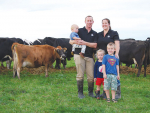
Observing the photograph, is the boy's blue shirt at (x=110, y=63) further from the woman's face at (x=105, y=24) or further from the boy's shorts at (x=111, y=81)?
the woman's face at (x=105, y=24)

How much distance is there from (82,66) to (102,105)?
123cm

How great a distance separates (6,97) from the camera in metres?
5.66

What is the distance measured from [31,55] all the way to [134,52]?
551 cm

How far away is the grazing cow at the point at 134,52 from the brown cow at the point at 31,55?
3627mm

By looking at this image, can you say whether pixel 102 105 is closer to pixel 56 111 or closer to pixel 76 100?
pixel 76 100

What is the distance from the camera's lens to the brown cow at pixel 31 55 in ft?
29.7

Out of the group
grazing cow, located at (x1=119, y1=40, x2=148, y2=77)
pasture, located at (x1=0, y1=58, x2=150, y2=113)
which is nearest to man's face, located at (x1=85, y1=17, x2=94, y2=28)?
pasture, located at (x1=0, y1=58, x2=150, y2=113)

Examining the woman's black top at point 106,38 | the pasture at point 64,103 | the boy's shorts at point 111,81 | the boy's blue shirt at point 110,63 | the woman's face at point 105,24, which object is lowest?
the pasture at point 64,103

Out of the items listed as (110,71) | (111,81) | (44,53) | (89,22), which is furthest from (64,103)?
(44,53)

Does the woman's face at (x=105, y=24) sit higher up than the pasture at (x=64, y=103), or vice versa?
the woman's face at (x=105, y=24)

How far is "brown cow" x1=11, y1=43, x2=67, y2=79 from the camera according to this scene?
29.7 feet

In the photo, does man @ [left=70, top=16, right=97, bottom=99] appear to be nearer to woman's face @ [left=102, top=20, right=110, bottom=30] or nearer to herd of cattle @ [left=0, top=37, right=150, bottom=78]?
woman's face @ [left=102, top=20, right=110, bottom=30]

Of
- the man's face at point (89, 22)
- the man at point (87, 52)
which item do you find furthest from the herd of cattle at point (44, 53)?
the man's face at point (89, 22)

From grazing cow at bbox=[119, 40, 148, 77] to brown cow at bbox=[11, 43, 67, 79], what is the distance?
11.9ft
